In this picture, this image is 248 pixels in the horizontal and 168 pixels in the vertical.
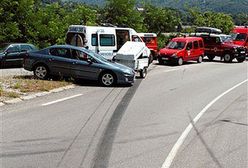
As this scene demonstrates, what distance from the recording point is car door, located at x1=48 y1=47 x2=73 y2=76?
1731cm

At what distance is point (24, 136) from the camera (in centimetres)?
870

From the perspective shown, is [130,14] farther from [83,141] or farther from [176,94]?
[83,141]

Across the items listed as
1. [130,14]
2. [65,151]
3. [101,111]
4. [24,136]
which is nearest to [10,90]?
[101,111]

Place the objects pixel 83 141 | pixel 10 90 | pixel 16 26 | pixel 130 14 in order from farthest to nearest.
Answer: pixel 130 14 < pixel 16 26 < pixel 10 90 < pixel 83 141

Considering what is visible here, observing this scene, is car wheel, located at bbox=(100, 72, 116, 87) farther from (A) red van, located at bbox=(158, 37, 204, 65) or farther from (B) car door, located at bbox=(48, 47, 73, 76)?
(A) red van, located at bbox=(158, 37, 204, 65)

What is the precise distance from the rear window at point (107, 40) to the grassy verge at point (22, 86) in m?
7.10

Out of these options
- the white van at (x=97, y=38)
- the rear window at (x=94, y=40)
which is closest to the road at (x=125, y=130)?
the white van at (x=97, y=38)

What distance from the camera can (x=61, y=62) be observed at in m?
17.3

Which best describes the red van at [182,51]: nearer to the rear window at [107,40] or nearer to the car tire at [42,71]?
the rear window at [107,40]

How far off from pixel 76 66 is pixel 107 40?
7.00m

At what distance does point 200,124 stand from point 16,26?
19.9m

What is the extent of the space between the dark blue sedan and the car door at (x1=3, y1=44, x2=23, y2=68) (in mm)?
5908

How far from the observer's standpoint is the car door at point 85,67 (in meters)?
17.2

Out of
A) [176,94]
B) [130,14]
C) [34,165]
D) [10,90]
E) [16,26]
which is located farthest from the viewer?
Answer: [130,14]
